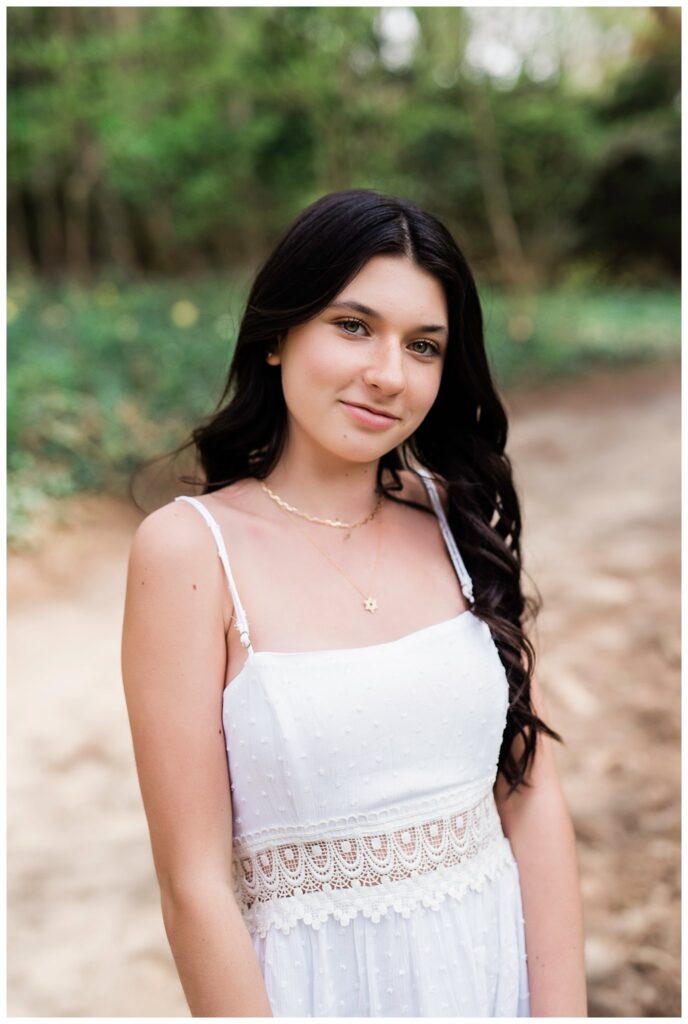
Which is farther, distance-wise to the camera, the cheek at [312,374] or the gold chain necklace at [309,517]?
the gold chain necklace at [309,517]

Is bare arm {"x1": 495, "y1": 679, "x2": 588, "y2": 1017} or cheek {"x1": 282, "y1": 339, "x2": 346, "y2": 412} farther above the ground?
cheek {"x1": 282, "y1": 339, "x2": 346, "y2": 412}

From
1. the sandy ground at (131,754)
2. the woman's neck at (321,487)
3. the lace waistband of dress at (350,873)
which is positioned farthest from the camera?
the sandy ground at (131,754)

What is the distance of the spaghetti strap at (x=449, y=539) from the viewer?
5.73 feet

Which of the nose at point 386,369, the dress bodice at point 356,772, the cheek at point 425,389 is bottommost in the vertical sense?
the dress bodice at point 356,772

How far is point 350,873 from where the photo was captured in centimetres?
150

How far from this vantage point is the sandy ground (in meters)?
2.96

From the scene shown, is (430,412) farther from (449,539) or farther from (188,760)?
(188,760)

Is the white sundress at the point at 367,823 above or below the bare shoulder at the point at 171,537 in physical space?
below

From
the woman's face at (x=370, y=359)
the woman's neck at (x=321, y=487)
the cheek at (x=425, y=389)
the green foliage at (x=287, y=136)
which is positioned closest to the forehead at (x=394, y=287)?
the woman's face at (x=370, y=359)

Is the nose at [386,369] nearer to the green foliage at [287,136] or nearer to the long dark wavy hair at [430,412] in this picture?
the long dark wavy hair at [430,412]

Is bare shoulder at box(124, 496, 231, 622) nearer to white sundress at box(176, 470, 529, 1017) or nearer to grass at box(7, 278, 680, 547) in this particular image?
white sundress at box(176, 470, 529, 1017)

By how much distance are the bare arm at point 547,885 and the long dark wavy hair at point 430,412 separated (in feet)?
0.14

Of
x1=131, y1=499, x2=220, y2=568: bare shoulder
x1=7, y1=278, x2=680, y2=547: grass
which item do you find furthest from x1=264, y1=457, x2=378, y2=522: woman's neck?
x1=7, y1=278, x2=680, y2=547: grass

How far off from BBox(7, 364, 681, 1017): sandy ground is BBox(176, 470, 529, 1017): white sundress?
1.76 feet
